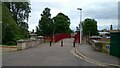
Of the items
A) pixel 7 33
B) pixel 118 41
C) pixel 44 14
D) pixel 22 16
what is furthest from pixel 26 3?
pixel 118 41

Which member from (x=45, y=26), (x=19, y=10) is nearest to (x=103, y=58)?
(x=19, y=10)

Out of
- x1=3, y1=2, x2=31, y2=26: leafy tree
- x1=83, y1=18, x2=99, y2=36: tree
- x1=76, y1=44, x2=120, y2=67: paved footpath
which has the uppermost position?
x1=3, y1=2, x2=31, y2=26: leafy tree

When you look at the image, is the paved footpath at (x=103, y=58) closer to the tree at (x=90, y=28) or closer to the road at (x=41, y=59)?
the road at (x=41, y=59)

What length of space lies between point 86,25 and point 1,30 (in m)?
77.0

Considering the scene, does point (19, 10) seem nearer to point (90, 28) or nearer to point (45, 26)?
point (45, 26)

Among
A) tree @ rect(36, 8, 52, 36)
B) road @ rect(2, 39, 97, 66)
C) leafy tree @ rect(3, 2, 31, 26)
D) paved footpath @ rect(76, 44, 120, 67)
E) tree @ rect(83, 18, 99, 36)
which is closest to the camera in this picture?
road @ rect(2, 39, 97, 66)

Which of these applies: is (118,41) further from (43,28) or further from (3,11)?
(43,28)

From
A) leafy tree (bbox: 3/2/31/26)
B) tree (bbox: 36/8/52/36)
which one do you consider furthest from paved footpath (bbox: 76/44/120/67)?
tree (bbox: 36/8/52/36)

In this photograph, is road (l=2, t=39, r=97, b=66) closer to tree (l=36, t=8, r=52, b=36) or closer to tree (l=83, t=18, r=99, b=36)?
tree (l=36, t=8, r=52, b=36)

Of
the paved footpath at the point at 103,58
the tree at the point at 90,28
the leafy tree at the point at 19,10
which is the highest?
the leafy tree at the point at 19,10

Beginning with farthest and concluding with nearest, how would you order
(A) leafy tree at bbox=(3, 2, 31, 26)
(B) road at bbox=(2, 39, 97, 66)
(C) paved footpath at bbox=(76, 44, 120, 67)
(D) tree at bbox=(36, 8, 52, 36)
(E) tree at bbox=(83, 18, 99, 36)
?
(E) tree at bbox=(83, 18, 99, 36)
(D) tree at bbox=(36, 8, 52, 36)
(A) leafy tree at bbox=(3, 2, 31, 26)
(C) paved footpath at bbox=(76, 44, 120, 67)
(B) road at bbox=(2, 39, 97, 66)

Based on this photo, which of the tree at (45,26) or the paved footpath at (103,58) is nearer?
the paved footpath at (103,58)

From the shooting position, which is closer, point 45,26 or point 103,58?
point 103,58

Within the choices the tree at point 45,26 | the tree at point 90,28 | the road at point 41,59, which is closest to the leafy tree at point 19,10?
the tree at point 45,26
